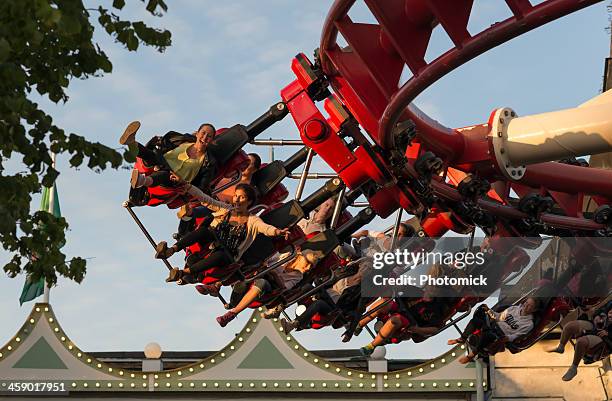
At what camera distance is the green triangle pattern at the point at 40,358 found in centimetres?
2945

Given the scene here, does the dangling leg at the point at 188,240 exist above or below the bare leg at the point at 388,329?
below

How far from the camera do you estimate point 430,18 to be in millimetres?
12523

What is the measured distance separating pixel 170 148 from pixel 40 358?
14.1 metres

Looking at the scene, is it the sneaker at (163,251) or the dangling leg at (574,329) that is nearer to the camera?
the sneaker at (163,251)

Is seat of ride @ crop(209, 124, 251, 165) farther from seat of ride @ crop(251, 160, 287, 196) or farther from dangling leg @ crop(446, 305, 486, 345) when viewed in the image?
dangling leg @ crop(446, 305, 486, 345)

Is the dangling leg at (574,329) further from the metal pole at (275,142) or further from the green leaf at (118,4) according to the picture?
the green leaf at (118,4)

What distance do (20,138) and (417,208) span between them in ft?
23.8

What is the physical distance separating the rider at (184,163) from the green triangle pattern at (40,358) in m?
13.5

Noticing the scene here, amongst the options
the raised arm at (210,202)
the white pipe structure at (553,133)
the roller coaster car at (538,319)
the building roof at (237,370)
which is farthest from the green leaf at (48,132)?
the building roof at (237,370)

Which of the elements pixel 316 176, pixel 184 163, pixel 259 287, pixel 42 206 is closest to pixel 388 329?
pixel 259 287

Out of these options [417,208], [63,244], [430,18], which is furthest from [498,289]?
[63,244]

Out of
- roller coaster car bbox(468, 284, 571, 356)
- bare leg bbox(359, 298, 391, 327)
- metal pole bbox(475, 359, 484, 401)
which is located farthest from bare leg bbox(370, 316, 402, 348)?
metal pole bbox(475, 359, 484, 401)

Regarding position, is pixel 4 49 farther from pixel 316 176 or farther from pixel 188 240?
pixel 316 176

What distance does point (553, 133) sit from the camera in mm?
A: 13406
